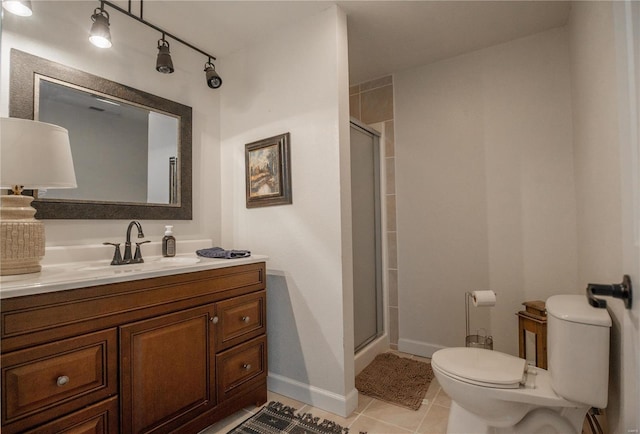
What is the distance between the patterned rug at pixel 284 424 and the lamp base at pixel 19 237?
1280 mm

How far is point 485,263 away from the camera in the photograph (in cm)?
243

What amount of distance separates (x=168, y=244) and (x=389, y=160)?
1.94 meters

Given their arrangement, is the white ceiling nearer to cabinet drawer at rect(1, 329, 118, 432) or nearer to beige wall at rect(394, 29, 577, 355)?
beige wall at rect(394, 29, 577, 355)

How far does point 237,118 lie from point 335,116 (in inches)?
A: 34.8

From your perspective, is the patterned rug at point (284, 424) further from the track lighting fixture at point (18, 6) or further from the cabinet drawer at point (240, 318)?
the track lighting fixture at point (18, 6)

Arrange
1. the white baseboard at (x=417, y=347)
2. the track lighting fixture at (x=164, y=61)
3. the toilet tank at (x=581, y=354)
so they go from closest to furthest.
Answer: the toilet tank at (x=581, y=354)
the track lighting fixture at (x=164, y=61)
the white baseboard at (x=417, y=347)

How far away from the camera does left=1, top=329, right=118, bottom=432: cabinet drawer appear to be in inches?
42.1

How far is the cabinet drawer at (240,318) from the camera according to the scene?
Result: 5.71 ft

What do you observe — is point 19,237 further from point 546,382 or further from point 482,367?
point 546,382

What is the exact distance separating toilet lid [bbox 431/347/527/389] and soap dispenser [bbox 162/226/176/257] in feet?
5.43

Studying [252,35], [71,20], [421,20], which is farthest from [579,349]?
[71,20]

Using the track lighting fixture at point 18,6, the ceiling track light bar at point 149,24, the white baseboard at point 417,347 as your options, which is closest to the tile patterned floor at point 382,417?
the white baseboard at point 417,347

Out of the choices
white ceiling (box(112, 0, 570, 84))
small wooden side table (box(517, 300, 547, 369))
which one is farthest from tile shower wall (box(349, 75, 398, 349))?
small wooden side table (box(517, 300, 547, 369))

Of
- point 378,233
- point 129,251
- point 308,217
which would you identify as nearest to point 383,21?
point 308,217
